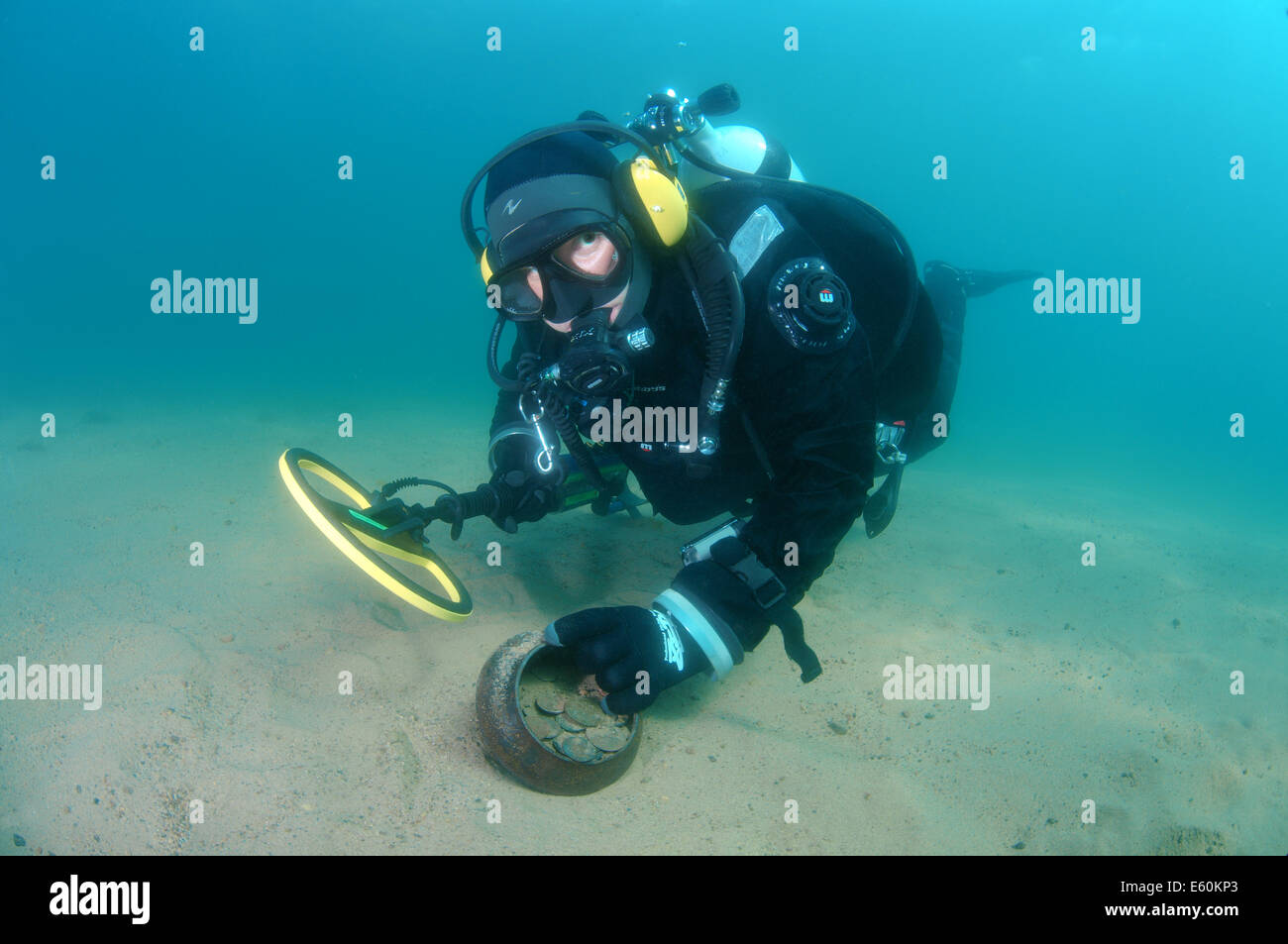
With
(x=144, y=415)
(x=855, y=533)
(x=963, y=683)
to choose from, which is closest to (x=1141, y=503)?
(x=855, y=533)

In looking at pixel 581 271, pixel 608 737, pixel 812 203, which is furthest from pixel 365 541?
pixel 812 203

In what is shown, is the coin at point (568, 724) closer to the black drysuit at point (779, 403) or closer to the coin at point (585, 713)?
the coin at point (585, 713)

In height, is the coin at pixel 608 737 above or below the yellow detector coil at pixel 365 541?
below

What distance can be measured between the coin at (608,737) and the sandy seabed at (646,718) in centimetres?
20

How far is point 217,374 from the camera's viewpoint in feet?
58.3

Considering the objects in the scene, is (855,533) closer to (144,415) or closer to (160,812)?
(160,812)

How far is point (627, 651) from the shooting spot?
239cm

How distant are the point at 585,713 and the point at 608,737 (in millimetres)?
149

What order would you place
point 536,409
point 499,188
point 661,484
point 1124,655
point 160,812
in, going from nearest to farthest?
point 160,812 → point 499,188 → point 536,409 → point 661,484 → point 1124,655

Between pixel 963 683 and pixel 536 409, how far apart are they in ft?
9.50

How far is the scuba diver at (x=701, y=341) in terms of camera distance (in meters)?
2.46

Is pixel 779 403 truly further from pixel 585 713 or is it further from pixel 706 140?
pixel 706 140

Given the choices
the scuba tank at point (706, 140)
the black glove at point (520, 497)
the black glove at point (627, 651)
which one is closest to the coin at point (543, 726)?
the black glove at point (627, 651)

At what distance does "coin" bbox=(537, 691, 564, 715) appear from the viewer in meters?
2.58
